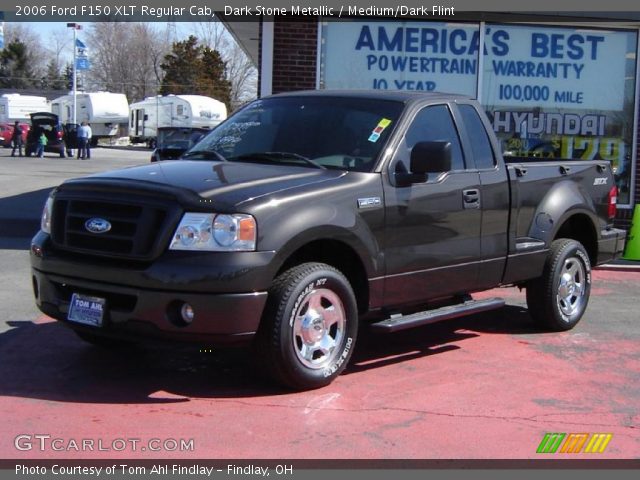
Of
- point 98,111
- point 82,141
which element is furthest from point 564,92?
point 98,111

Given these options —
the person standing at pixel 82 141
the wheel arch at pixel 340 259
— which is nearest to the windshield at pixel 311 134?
the wheel arch at pixel 340 259

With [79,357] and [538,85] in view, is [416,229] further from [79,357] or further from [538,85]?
[538,85]

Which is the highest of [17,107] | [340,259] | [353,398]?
[17,107]

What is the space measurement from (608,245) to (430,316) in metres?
2.78

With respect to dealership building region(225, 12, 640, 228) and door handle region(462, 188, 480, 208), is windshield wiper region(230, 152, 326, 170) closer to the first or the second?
door handle region(462, 188, 480, 208)

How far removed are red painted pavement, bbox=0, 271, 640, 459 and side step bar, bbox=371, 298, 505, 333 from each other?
37 centimetres

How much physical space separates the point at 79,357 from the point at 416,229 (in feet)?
8.49

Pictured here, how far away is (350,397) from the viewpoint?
5.61 metres

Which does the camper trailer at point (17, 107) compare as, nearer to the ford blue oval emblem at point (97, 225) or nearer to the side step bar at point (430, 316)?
the side step bar at point (430, 316)

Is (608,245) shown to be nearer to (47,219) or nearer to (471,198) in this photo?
(471,198)

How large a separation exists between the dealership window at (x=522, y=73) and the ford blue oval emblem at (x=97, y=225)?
24.8 ft

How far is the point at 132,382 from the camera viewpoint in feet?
19.0

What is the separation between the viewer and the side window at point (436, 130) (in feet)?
21.2

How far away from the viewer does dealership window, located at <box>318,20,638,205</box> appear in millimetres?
12734
